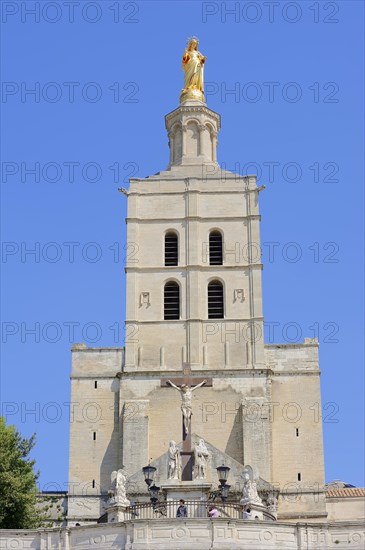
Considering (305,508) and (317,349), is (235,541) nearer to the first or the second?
(305,508)

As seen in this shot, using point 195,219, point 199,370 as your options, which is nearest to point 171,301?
point 199,370

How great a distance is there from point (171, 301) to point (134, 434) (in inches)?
315

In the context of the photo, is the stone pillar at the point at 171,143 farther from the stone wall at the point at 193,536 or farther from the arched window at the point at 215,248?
the stone wall at the point at 193,536

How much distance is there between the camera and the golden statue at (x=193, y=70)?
6825 cm

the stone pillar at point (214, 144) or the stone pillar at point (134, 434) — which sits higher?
the stone pillar at point (214, 144)

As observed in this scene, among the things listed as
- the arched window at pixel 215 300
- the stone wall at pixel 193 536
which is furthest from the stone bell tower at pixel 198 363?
the stone wall at pixel 193 536

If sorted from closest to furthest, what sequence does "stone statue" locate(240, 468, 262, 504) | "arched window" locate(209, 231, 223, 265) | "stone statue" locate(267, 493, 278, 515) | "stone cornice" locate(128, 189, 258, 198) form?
"stone statue" locate(240, 468, 262, 504) < "stone statue" locate(267, 493, 278, 515) < "arched window" locate(209, 231, 223, 265) < "stone cornice" locate(128, 189, 258, 198)

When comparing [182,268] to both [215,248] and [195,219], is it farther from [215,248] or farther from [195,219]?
[195,219]

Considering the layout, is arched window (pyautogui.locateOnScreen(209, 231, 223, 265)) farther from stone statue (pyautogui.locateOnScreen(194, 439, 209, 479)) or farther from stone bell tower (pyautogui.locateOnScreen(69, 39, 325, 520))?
stone statue (pyautogui.locateOnScreen(194, 439, 209, 479))

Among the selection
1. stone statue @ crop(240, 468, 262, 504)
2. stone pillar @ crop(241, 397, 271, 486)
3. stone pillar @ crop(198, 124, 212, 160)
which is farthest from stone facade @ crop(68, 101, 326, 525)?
stone statue @ crop(240, 468, 262, 504)

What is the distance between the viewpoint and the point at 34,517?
43.4 meters

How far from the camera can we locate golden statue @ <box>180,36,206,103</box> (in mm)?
68250

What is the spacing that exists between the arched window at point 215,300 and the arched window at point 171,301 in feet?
5.48

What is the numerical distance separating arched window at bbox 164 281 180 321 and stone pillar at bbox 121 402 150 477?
525cm
